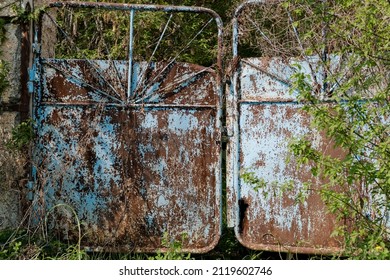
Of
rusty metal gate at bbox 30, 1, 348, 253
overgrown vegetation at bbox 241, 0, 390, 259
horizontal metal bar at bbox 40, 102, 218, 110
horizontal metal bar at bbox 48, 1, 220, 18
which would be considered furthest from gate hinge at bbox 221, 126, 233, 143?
overgrown vegetation at bbox 241, 0, 390, 259

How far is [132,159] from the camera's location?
5.35 meters

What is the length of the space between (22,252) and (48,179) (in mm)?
839

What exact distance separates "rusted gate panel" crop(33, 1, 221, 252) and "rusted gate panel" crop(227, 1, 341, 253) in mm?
200

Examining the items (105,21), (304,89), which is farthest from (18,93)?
(105,21)

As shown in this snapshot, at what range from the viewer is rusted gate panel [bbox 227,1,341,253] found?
5.26 meters

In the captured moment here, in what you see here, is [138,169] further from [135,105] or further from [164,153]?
[135,105]

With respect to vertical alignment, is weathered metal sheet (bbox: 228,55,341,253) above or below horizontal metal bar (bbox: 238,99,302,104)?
below

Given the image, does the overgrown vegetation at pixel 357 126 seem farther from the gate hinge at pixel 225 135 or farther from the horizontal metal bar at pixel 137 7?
the horizontal metal bar at pixel 137 7

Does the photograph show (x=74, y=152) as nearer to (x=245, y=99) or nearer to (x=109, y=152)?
(x=109, y=152)

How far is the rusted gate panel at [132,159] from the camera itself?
5.32 m

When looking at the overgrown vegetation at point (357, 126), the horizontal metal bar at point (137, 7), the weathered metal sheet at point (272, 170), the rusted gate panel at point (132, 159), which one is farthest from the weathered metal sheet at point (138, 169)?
the overgrown vegetation at point (357, 126)

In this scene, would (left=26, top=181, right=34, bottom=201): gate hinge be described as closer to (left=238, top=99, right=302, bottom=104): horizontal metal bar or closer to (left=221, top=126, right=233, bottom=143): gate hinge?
(left=221, top=126, right=233, bottom=143): gate hinge

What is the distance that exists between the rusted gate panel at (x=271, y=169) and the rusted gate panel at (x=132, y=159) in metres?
0.20

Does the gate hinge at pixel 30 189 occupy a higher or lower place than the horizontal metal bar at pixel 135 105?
lower
